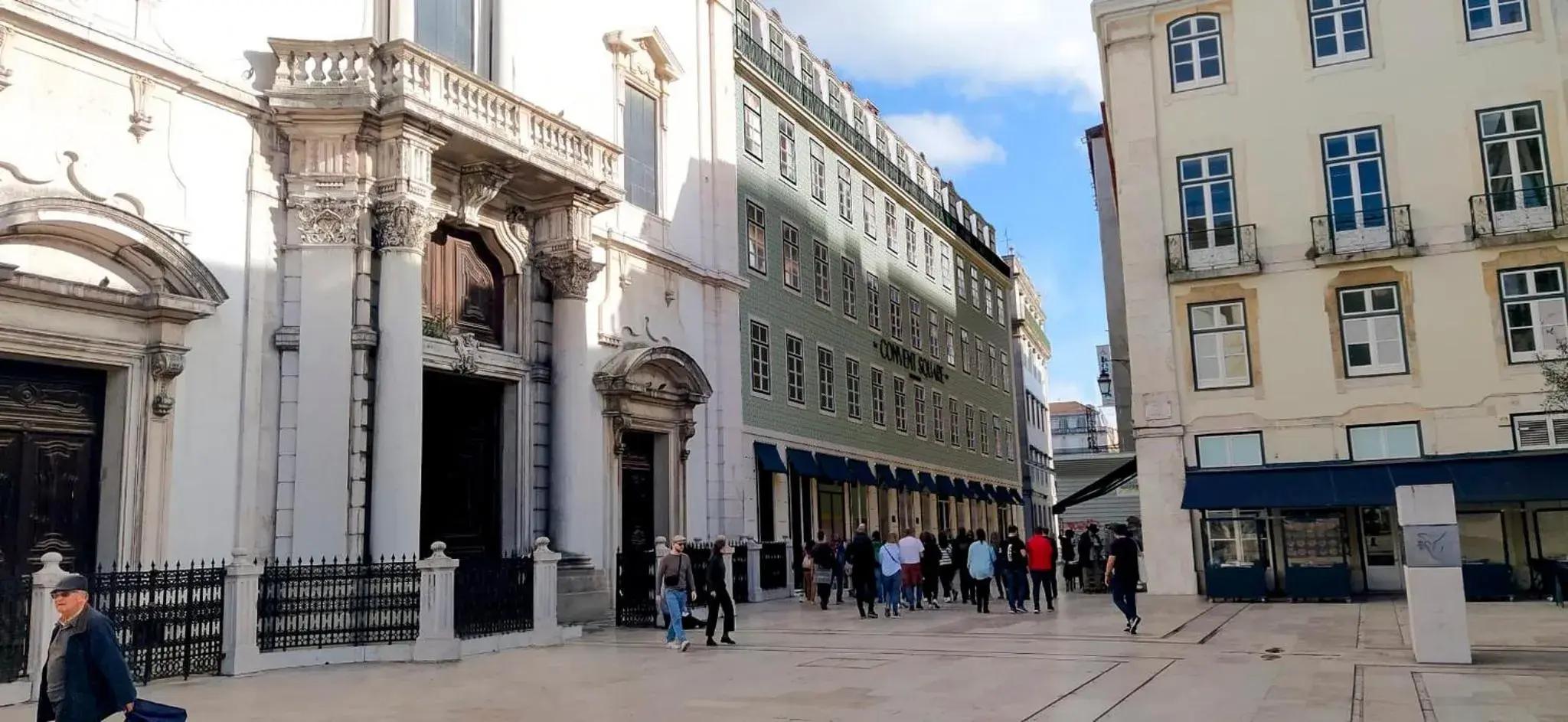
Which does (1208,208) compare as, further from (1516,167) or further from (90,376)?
(90,376)

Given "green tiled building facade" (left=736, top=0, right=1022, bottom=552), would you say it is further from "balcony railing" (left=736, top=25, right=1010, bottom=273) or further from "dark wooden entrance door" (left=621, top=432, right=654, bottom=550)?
"dark wooden entrance door" (left=621, top=432, right=654, bottom=550)

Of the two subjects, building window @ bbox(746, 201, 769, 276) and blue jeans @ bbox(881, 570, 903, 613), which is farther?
building window @ bbox(746, 201, 769, 276)

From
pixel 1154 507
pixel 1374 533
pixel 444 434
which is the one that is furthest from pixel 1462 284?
pixel 444 434

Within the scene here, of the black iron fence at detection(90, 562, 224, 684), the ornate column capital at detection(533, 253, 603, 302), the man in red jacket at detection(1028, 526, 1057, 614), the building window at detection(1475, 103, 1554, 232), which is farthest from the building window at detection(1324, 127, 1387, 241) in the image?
the black iron fence at detection(90, 562, 224, 684)

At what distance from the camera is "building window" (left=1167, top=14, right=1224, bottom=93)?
25891 millimetres

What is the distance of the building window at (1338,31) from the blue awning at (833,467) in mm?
14696

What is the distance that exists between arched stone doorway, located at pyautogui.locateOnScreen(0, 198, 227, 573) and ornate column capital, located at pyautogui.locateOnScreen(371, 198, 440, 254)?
7.96 ft

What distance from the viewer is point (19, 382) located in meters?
13.4

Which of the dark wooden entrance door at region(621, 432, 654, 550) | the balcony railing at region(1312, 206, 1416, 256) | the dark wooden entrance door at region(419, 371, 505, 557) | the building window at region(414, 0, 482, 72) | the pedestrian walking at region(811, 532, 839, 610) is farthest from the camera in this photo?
the balcony railing at region(1312, 206, 1416, 256)

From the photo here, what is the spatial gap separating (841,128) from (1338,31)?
14378 mm

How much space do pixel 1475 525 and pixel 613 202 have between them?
17.1 m

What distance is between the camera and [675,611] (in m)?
15.5

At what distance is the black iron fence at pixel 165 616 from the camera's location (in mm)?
12133

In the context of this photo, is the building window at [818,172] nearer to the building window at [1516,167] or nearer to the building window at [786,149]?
the building window at [786,149]
